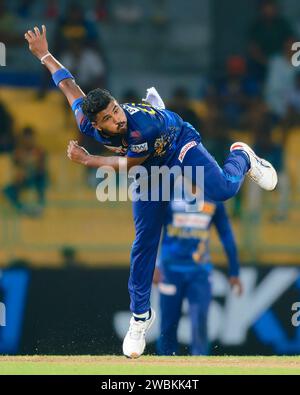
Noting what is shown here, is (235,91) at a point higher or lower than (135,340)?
higher

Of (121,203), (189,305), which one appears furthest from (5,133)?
(189,305)

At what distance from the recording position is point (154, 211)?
1001 centimetres

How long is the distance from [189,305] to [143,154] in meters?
3.19

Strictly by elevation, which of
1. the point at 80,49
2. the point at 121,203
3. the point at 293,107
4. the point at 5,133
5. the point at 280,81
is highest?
the point at 80,49

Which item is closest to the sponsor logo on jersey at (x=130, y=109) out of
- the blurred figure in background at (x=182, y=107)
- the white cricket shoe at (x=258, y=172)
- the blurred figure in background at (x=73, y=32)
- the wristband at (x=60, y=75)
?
the wristband at (x=60, y=75)

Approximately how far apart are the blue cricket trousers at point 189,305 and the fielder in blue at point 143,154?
1.70 meters

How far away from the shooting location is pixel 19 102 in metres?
18.6

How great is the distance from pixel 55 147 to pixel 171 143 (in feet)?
27.8

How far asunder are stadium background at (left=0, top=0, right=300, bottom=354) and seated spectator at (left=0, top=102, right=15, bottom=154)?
0.02 meters

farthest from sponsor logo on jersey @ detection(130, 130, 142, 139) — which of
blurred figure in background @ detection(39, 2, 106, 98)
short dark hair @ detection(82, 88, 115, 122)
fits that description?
blurred figure in background @ detection(39, 2, 106, 98)

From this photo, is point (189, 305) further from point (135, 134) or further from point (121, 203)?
point (121, 203)

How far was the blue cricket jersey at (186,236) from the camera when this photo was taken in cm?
1234

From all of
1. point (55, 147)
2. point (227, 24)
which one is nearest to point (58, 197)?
point (55, 147)

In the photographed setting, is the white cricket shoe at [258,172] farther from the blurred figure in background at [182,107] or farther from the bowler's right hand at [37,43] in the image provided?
the blurred figure in background at [182,107]
